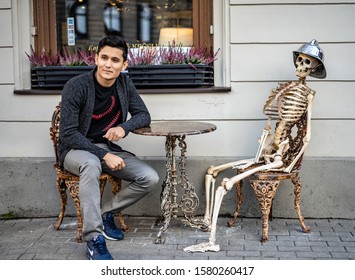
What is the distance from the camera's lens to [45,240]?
554 cm

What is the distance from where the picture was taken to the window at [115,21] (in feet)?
20.9

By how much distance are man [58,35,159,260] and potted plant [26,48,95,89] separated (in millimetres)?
950

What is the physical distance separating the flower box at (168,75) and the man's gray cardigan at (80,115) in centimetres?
76

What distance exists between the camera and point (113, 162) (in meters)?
5.04

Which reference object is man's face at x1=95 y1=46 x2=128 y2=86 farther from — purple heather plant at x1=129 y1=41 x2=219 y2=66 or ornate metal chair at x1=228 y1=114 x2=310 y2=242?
ornate metal chair at x1=228 y1=114 x2=310 y2=242

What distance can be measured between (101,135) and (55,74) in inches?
46.9

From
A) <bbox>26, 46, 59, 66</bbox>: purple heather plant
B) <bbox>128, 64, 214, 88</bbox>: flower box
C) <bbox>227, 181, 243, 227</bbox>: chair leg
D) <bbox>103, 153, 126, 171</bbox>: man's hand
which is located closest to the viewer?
<bbox>103, 153, 126, 171</bbox>: man's hand

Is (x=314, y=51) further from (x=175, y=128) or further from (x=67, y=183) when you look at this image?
(x=67, y=183)

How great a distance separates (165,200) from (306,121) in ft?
4.37

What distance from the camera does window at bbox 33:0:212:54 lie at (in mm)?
6383

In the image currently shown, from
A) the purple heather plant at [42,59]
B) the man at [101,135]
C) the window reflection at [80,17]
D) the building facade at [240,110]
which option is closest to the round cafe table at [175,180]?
the man at [101,135]

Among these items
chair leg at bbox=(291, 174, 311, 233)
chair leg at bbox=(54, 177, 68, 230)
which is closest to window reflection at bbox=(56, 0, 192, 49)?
chair leg at bbox=(54, 177, 68, 230)

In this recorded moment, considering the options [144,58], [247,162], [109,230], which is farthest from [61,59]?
[247,162]

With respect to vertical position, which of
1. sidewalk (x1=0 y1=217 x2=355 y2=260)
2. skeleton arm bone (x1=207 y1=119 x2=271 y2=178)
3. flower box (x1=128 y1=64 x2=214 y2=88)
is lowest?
sidewalk (x1=0 y1=217 x2=355 y2=260)
